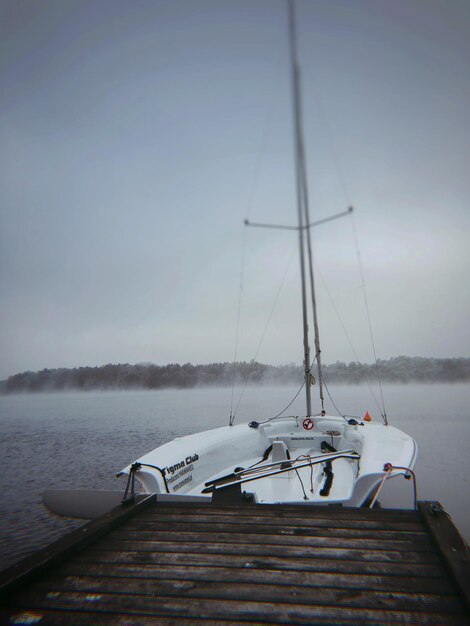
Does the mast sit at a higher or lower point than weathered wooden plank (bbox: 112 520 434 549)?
higher

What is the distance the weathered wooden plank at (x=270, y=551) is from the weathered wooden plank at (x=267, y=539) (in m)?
0.05

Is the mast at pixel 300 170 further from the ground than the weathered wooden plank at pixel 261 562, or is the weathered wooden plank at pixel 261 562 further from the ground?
the mast at pixel 300 170

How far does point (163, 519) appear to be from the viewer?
3109 millimetres

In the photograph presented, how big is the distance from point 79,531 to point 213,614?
4.83ft

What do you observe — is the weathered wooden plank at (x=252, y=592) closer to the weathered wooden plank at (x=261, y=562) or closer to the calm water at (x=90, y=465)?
the weathered wooden plank at (x=261, y=562)

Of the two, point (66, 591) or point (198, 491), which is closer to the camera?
point (66, 591)

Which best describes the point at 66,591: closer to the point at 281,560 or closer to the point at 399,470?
the point at 281,560

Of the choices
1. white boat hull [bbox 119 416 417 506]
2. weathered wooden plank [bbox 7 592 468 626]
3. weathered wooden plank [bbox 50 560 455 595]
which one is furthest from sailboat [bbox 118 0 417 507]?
weathered wooden plank [bbox 7 592 468 626]

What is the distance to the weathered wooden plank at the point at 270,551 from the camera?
2332 mm

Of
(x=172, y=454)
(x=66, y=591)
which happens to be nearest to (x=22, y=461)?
(x=172, y=454)

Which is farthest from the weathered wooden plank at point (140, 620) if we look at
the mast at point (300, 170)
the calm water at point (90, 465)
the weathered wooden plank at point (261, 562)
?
the mast at point (300, 170)

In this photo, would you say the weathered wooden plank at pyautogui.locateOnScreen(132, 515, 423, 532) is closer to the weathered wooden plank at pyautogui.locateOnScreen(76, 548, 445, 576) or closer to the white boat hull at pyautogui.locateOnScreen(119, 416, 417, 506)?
the weathered wooden plank at pyautogui.locateOnScreen(76, 548, 445, 576)

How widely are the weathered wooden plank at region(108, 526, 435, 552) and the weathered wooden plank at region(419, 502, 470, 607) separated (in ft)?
0.37

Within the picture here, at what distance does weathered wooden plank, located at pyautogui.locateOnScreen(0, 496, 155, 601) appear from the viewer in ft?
6.82
